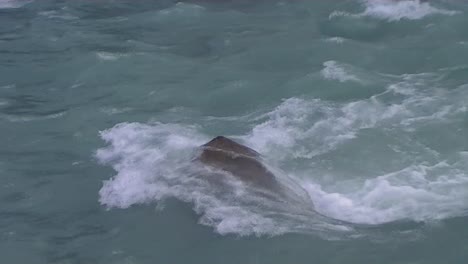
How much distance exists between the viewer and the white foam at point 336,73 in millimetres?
21156

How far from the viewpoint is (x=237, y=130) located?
1897 centimetres

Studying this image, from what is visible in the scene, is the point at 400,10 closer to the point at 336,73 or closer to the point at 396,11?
the point at 396,11

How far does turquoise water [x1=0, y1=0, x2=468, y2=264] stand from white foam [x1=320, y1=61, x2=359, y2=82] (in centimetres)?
7

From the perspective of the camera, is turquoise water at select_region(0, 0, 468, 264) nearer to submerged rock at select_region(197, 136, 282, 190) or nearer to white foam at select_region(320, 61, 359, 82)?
white foam at select_region(320, 61, 359, 82)

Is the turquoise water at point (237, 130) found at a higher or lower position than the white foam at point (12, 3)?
lower

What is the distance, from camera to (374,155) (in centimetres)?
1727

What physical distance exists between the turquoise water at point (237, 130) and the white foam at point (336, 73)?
0.07m

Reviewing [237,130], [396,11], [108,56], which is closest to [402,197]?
[237,130]

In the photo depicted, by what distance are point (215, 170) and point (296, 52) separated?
30.2ft

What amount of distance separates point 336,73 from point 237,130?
417 centimetres

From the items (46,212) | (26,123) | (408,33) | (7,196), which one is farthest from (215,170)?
(408,33)

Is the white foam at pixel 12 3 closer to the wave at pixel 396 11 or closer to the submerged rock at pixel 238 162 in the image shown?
the wave at pixel 396 11

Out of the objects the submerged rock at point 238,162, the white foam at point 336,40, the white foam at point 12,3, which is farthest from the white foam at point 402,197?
the white foam at point 12,3

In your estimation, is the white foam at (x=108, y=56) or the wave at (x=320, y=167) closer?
the wave at (x=320, y=167)
